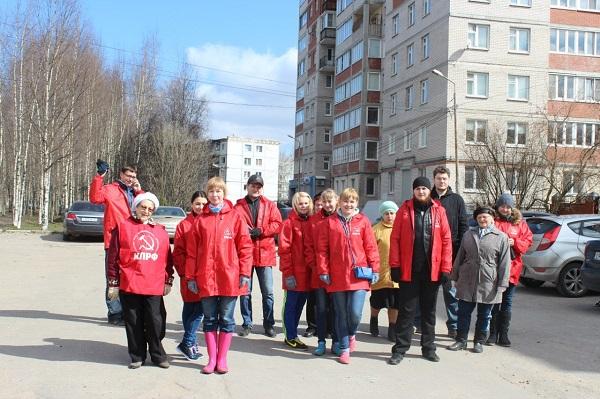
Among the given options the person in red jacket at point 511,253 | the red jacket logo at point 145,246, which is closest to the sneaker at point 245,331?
the red jacket logo at point 145,246

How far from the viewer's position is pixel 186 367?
18.4 feet

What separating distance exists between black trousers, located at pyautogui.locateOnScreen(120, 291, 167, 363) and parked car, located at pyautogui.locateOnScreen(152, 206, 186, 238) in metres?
14.7

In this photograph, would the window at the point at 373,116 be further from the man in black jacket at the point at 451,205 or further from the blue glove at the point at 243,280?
the blue glove at the point at 243,280

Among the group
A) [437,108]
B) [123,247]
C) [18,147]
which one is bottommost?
[123,247]

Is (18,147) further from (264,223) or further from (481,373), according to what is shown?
(481,373)

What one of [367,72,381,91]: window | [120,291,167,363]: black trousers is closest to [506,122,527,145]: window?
[367,72,381,91]: window

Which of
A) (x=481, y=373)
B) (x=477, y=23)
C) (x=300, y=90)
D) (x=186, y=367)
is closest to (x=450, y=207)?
(x=481, y=373)

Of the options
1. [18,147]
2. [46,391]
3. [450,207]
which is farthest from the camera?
[18,147]

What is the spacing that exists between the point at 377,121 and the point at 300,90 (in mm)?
24187

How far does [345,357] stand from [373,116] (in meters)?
44.9

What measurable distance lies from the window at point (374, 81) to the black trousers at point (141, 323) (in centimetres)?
4566

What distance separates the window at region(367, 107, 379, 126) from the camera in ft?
162

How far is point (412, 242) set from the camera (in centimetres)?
611

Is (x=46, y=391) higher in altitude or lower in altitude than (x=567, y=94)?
lower
